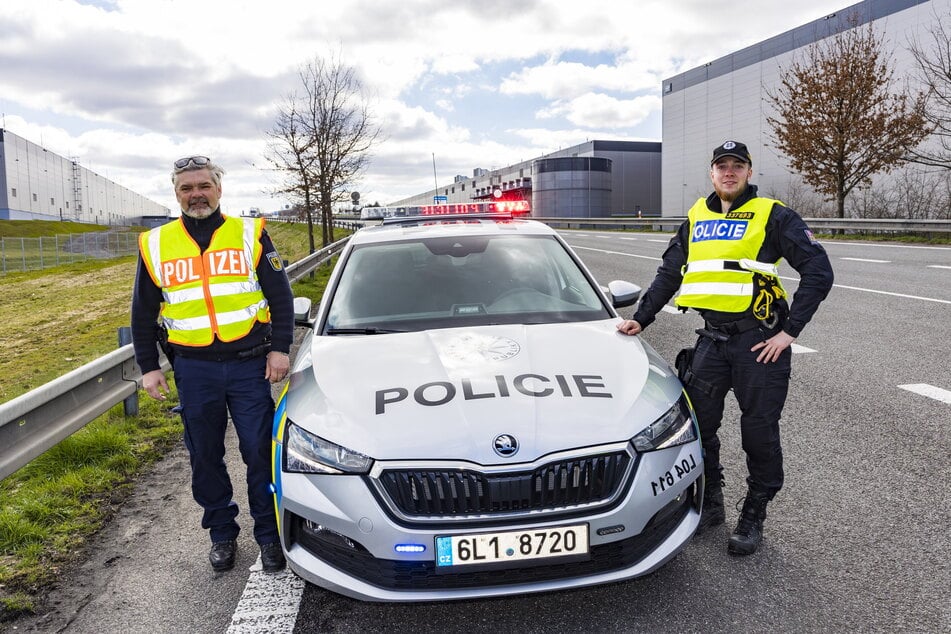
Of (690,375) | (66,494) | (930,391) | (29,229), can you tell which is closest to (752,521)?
(690,375)

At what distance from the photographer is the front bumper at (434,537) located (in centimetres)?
245

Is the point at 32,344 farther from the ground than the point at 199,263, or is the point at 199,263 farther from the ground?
the point at 199,263

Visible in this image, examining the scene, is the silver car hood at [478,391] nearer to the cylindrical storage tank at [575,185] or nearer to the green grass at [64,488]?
the green grass at [64,488]

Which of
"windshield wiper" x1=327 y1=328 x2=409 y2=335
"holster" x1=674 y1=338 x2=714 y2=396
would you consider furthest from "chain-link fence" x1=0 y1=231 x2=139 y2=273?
"holster" x1=674 y1=338 x2=714 y2=396

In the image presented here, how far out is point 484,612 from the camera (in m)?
2.79

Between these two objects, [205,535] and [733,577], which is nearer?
[733,577]

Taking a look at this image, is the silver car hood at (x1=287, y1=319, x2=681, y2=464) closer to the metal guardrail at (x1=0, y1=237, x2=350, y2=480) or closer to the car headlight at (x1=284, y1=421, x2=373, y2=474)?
the car headlight at (x1=284, y1=421, x2=373, y2=474)

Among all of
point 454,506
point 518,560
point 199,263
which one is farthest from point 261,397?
point 518,560

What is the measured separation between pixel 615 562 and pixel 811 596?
83 centimetres

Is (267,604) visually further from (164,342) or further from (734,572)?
(734,572)

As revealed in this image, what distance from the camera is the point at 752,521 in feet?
10.5

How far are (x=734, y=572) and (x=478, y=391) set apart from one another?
132 cm

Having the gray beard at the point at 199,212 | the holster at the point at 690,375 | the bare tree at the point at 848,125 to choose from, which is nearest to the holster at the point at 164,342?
the gray beard at the point at 199,212

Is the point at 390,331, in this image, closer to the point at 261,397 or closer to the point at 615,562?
the point at 261,397
